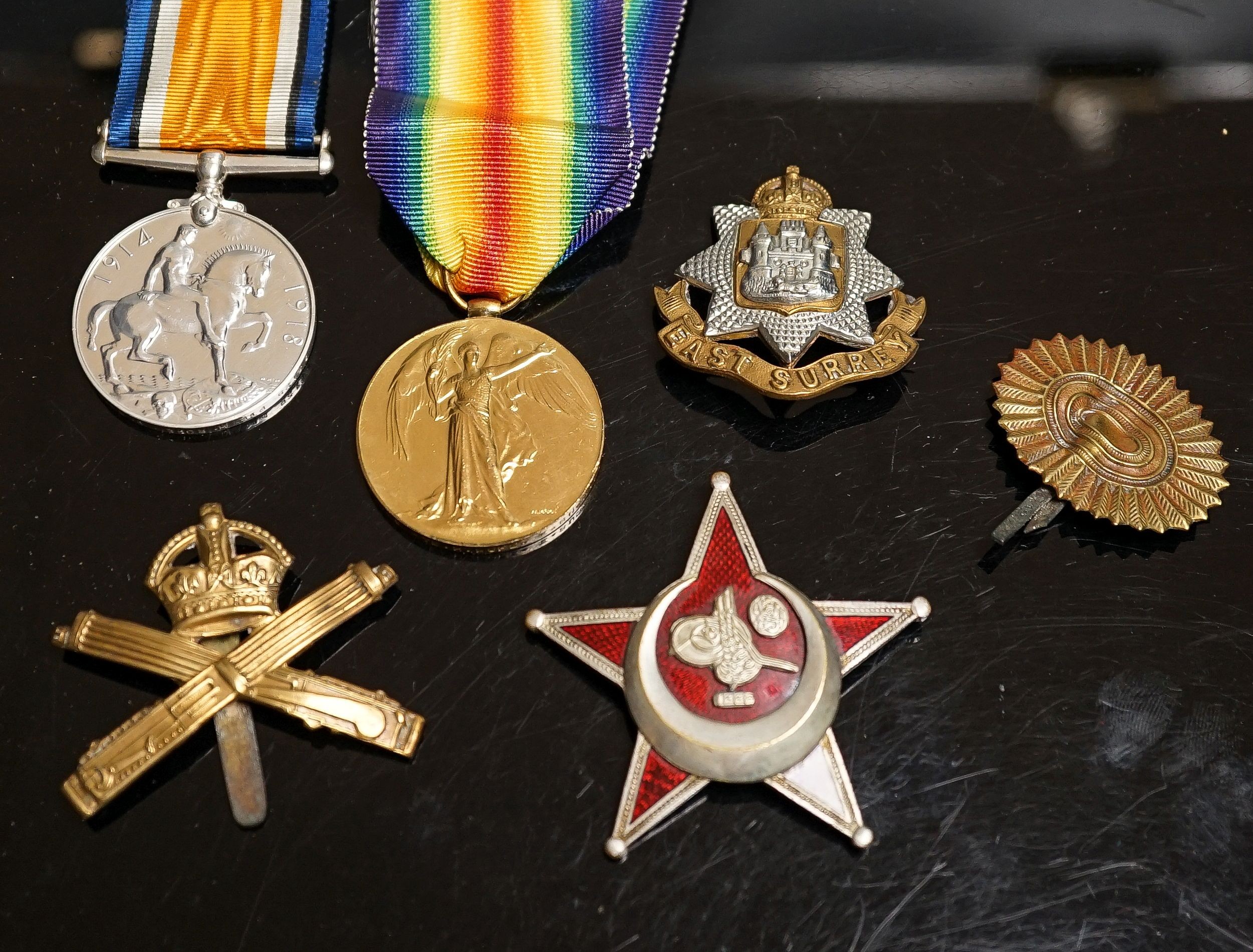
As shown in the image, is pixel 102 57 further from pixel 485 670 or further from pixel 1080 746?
pixel 1080 746

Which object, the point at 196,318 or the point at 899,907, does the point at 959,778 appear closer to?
the point at 899,907

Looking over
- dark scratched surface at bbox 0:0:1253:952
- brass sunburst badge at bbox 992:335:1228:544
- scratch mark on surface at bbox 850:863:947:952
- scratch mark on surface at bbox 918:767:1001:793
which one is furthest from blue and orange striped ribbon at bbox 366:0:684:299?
scratch mark on surface at bbox 850:863:947:952

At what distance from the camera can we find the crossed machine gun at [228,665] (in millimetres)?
2070

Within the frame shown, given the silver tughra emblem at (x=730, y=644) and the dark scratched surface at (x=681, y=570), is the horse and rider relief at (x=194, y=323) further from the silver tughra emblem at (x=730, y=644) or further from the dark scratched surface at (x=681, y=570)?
the silver tughra emblem at (x=730, y=644)

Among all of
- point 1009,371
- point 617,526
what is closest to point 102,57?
point 617,526

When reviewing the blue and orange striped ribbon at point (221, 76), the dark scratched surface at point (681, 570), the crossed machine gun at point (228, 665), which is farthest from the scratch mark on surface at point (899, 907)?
the blue and orange striped ribbon at point (221, 76)

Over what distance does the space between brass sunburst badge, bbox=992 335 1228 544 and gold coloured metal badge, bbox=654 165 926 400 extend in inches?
10.4

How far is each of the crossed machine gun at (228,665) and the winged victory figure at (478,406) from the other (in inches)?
9.0

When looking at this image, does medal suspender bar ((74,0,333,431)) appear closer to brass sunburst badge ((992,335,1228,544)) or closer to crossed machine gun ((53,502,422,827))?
crossed machine gun ((53,502,422,827))

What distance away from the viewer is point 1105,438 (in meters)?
2.34

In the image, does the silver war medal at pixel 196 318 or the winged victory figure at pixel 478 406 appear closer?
the winged victory figure at pixel 478 406

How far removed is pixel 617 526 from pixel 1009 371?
834mm

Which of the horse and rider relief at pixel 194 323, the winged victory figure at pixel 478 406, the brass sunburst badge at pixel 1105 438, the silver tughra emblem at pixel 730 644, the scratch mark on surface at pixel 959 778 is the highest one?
the horse and rider relief at pixel 194 323

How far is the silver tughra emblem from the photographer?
2.09 metres
